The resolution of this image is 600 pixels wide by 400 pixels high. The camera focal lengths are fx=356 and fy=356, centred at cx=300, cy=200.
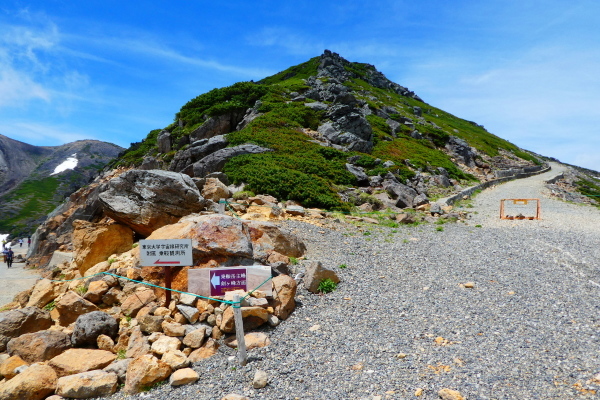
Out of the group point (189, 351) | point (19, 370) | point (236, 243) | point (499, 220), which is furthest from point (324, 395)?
point (499, 220)

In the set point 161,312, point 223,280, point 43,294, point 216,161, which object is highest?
point 216,161

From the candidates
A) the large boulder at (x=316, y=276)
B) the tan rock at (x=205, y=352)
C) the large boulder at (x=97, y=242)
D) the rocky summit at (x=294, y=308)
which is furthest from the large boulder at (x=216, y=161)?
the tan rock at (x=205, y=352)

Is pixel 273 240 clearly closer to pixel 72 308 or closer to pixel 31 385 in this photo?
pixel 72 308

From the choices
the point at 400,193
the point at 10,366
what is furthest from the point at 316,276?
the point at 400,193

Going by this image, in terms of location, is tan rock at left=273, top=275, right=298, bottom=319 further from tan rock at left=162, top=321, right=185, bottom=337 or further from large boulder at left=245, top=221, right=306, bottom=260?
large boulder at left=245, top=221, right=306, bottom=260

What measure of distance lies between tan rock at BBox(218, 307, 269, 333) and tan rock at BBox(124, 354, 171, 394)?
1442 millimetres

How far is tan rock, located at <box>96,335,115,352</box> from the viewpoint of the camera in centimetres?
845

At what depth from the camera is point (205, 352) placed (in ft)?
25.3

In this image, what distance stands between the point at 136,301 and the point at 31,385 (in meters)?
2.77

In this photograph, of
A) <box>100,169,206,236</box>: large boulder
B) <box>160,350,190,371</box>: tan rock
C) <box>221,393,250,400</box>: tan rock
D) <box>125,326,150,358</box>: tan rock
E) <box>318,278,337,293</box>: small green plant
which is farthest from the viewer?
<box>100,169,206,236</box>: large boulder

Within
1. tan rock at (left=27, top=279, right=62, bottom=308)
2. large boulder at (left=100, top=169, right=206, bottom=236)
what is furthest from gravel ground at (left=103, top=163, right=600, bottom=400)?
tan rock at (left=27, top=279, right=62, bottom=308)

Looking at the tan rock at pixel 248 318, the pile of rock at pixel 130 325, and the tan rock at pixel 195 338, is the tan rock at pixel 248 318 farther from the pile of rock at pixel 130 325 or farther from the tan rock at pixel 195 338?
the tan rock at pixel 195 338

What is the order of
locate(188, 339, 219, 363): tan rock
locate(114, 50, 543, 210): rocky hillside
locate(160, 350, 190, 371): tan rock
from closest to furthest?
locate(160, 350, 190, 371): tan rock
locate(188, 339, 219, 363): tan rock
locate(114, 50, 543, 210): rocky hillside

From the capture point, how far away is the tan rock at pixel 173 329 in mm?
8148
